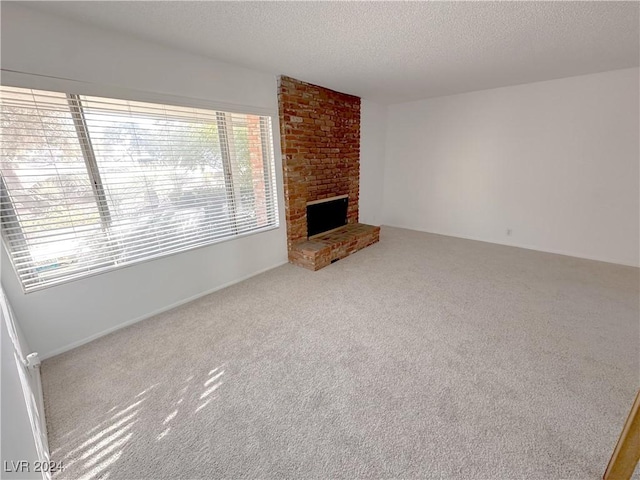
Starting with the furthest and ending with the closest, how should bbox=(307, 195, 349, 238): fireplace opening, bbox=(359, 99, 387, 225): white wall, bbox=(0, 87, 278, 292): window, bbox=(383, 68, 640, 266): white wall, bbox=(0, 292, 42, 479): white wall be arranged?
1. bbox=(359, 99, 387, 225): white wall
2. bbox=(307, 195, 349, 238): fireplace opening
3. bbox=(383, 68, 640, 266): white wall
4. bbox=(0, 87, 278, 292): window
5. bbox=(0, 292, 42, 479): white wall

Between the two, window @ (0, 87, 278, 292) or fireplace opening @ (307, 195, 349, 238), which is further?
fireplace opening @ (307, 195, 349, 238)

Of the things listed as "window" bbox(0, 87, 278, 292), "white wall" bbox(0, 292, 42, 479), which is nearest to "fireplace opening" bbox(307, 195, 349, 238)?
"window" bbox(0, 87, 278, 292)

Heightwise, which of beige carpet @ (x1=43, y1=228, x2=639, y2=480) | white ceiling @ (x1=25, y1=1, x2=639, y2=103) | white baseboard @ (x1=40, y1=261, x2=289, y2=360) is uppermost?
white ceiling @ (x1=25, y1=1, x2=639, y2=103)

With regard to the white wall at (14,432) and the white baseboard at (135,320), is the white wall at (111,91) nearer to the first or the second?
the white baseboard at (135,320)

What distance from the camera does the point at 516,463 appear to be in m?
1.25

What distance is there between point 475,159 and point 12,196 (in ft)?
17.1

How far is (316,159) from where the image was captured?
147 inches

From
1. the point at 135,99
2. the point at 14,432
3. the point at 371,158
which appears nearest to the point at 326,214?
the point at 371,158

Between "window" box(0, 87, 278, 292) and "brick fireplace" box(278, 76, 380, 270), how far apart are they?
1.78 ft

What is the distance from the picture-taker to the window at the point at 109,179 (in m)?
1.75

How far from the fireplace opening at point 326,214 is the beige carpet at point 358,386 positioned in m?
1.22

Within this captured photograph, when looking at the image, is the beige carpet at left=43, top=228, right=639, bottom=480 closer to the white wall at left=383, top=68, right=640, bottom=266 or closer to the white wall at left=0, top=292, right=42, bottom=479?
the white wall at left=0, top=292, right=42, bottom=479

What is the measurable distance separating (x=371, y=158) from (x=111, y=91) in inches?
154

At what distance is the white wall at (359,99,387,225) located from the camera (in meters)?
4.64
